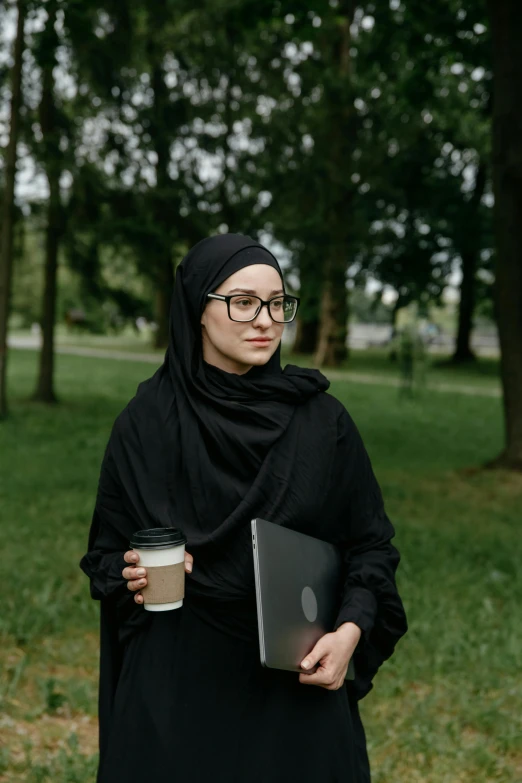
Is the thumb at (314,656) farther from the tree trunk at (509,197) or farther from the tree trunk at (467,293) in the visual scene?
the tree trunk at (467,293)

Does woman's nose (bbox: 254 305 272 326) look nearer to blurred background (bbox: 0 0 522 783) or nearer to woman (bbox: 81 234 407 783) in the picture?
woman (bbox: 81 234 407 783)

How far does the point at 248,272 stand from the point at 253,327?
124 millimetres

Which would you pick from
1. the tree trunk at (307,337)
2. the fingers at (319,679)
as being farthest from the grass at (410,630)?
the tree trunk at (307,337)

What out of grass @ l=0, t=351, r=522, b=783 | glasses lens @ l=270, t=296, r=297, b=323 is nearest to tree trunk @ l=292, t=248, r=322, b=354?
grass @ l=0, t=351, r=522, b=783

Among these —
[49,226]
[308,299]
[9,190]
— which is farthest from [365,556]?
[308,299]

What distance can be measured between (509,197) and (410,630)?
18.2 feet

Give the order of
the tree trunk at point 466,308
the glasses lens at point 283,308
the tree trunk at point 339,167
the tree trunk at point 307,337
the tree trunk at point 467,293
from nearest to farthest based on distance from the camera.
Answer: the glasses lens at point 283,308 → the tree trunk at point 339,167 → the tree trunk at point 467,293 → the tree trunk at point 466,308 → the tree trunk at point 307,337

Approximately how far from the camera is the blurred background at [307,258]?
16.4 ft

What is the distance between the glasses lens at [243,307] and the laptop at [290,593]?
46cm

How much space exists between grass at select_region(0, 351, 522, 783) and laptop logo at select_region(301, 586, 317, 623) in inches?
89.4

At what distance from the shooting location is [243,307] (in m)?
2.17

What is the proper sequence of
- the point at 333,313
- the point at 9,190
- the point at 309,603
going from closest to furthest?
the point at 309,603 < the point at 9,190 < the point at 333,313

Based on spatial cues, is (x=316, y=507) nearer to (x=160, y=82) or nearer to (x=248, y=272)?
(x=248, y=272)

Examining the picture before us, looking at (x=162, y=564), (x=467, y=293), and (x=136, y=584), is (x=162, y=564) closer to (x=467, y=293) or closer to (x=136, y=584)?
(x=136, y=584)
